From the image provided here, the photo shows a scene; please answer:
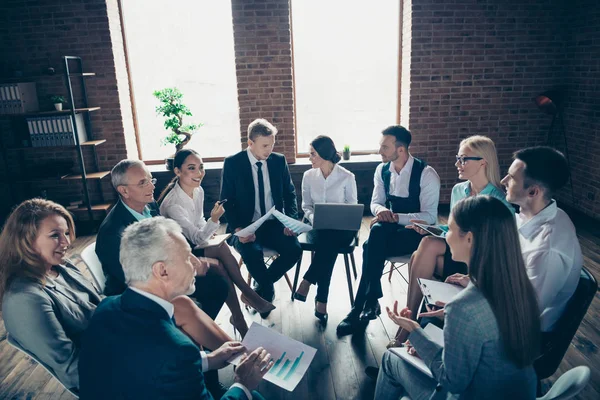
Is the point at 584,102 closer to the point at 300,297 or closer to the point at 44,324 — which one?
the point at 300,297

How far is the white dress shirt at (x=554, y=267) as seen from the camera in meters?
1.84

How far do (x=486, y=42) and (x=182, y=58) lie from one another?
373cm

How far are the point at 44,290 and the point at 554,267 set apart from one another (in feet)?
6.96

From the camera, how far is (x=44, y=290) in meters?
1.74

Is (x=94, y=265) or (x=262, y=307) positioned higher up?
(x=94, y=265)

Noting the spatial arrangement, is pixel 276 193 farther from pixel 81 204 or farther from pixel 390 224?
pixel 81 204

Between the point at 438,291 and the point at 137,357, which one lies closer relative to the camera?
the point at 137,357

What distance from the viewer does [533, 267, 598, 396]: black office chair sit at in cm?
176

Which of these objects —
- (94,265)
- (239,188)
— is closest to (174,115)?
(239,188)

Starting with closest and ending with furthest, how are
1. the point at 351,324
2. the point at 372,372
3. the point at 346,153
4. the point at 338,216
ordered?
1. the point at 372,372
2. the point at 351,324
3. the point at 338,216
4. the point at 346,153

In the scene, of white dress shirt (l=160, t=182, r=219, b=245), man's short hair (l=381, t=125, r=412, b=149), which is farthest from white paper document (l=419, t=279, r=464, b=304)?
white dress shirt (l=160, t=182, r=219, b=245)

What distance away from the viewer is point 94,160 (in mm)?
5324

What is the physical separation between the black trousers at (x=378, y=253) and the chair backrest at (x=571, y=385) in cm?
163

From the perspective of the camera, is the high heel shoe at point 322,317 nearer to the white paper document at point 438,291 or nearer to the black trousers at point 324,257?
the black trousers at point 324,257
